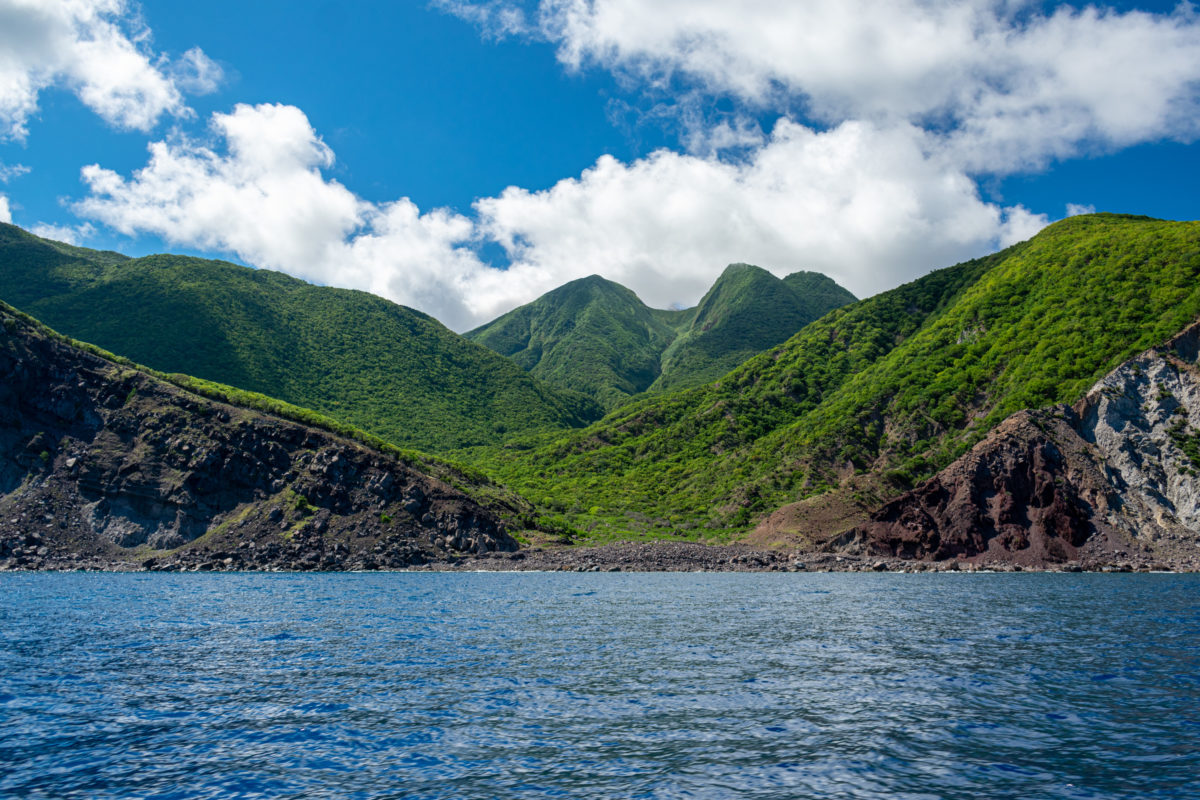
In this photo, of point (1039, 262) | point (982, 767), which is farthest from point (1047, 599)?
point (1039, 262)

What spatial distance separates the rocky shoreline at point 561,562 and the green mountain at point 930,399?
828 inches

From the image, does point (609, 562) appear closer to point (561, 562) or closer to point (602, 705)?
point (561, 562)

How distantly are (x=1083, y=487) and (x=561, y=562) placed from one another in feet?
263

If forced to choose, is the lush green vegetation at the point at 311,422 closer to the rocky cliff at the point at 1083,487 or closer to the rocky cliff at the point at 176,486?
the rocky cliff at the point at 176,486

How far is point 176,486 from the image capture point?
350ft

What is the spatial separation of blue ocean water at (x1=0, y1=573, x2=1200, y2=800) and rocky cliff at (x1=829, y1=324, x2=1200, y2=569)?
63173 millimetres

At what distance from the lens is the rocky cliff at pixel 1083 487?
95562mm

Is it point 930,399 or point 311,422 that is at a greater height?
point 930,399

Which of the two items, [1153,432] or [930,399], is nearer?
[1153,432]

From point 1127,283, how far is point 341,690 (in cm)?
15670

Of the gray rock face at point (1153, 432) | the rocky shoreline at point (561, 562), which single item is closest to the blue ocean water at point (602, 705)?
the rocky shoreline at point (561, 562)

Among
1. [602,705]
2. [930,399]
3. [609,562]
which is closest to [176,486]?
[609,562]

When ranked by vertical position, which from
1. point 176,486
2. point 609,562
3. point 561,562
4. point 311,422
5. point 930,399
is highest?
point 930,399

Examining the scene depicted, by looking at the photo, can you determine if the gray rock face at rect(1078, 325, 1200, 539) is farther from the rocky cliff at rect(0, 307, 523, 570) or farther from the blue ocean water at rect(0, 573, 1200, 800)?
the rocky cliff at rect(0, 307, 523, 570)
